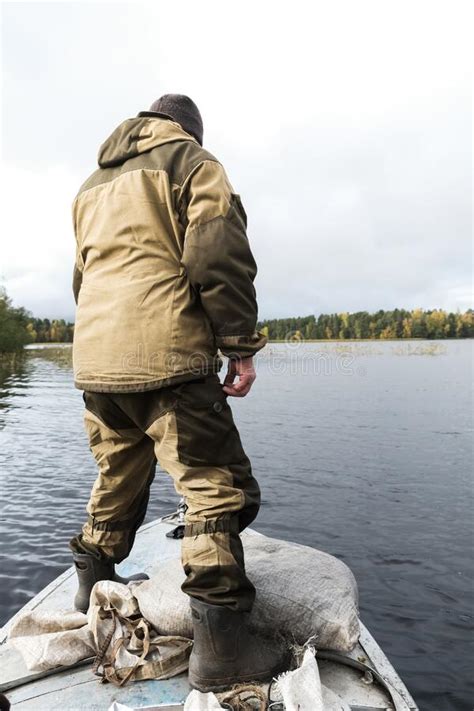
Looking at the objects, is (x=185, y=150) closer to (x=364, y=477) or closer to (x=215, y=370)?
(x=215, y=370)

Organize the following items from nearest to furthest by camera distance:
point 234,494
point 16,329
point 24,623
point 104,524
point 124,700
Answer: point 124,700
point 234,494
point 24,623
point 104,524
point 16,329

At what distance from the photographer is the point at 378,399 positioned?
86.4 feet

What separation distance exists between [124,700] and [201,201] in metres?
2.65

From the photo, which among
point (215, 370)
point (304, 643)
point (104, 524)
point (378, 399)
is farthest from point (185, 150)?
point (378, 399)

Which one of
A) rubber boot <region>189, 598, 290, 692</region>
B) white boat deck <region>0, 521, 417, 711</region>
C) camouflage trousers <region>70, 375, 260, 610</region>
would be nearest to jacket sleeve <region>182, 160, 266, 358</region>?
camouflage trousers <region>70, 375, 260, 610</region>

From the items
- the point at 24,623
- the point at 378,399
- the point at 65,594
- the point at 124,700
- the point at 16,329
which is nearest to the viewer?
the point at 124,700

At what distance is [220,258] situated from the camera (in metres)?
2.85

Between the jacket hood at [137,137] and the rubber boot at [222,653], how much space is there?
2.59m

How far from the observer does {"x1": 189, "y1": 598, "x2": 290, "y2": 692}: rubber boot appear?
2.81m

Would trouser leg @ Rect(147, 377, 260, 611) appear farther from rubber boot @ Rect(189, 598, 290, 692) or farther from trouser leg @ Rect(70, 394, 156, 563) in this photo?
trouser leg @ Rect(70, 394, 156, 563)

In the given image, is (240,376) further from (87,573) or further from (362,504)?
(362,504)

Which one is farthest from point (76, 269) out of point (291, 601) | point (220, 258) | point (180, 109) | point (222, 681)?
point (222, 681)

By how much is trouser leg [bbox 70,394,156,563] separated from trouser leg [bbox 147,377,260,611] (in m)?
0.41

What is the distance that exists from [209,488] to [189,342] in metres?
0.81
